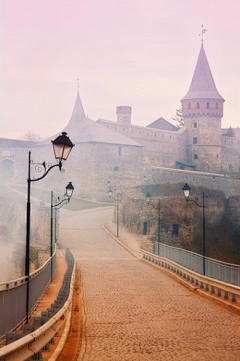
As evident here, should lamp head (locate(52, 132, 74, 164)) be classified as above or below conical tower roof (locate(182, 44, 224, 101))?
below

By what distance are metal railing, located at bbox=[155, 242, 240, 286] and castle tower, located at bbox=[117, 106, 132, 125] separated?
5901 centimetres

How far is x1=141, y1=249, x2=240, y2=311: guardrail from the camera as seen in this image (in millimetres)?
15954

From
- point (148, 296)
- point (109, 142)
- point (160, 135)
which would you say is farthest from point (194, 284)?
point (160, 135)

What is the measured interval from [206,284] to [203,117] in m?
76.0

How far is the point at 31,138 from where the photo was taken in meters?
119

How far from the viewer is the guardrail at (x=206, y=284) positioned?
52.3ft

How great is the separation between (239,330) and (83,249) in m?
27.6

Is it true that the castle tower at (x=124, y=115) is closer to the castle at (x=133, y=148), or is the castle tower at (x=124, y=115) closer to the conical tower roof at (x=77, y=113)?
the castle at (x=133, y=148)

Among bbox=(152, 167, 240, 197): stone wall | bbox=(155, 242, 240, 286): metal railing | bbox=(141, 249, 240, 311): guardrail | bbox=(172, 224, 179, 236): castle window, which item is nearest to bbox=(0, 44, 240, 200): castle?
bbox=(152, 167, 240, 197): stone wall

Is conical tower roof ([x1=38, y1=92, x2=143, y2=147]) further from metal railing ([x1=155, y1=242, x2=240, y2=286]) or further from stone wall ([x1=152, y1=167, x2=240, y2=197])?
metal railing ([x1=155, y1=242, x2=240, y2=286])

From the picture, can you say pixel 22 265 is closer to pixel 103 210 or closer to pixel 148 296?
pixel 148 296

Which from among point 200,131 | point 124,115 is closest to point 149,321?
point 124,115

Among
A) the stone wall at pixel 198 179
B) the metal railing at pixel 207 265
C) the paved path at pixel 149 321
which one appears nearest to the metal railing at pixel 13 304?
the paved path at pixel 149 321

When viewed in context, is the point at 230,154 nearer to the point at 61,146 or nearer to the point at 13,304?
the point at 61,146
